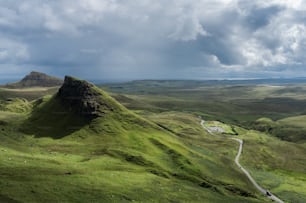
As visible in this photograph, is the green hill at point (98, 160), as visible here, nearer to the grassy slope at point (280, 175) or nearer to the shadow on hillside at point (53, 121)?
the shadow on hillside at point (53, 121)

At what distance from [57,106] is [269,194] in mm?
100549

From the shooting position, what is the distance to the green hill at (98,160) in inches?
3034

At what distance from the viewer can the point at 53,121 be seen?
158 metres

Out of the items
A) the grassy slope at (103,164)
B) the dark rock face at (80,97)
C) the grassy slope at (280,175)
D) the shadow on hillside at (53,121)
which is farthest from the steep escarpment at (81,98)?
the grassy slope at (280,175)

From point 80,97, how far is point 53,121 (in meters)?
18.3

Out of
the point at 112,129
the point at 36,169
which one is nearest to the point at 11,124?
the point at 112,129

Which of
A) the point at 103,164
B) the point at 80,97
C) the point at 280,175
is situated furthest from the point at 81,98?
the point at 280,175

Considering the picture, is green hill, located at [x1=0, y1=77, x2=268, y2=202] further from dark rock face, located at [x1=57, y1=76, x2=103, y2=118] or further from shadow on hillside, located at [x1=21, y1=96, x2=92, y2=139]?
shadow on hillside, located at [x1=21, y1=96, x2=92, y2=139]

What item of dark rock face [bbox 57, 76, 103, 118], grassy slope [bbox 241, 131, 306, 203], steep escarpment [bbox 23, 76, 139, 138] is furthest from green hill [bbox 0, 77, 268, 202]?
grassy slope [bbox 241, 131, 306, 203]

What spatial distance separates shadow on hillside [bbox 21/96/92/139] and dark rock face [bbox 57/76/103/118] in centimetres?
272

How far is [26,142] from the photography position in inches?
5103

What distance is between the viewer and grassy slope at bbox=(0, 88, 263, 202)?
7612cm

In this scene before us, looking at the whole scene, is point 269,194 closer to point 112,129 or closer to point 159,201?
point 159,201

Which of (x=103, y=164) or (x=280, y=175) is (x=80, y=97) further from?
(x=280, y=175)
